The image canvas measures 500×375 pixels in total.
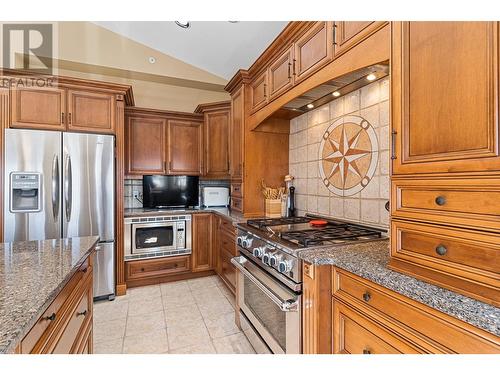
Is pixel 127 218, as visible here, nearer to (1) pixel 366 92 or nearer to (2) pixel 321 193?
(2) pixel 321 193

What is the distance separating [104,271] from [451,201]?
10.1ft

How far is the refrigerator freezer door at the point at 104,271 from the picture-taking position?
268cm

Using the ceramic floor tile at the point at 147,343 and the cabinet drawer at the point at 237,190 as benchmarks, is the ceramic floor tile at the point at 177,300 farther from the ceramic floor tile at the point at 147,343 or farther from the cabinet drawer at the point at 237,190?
the cabinet drawer at the point at 237,190

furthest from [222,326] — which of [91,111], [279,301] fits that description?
[91,111]

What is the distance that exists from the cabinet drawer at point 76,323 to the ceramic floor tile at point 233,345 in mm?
966

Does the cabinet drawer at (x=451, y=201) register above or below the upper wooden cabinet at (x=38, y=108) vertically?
below

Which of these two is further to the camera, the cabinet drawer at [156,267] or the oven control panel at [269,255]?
the cabinet drawer at [156,267]

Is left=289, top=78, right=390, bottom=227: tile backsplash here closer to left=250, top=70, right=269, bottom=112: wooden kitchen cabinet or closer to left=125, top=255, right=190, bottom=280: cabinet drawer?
left=250, top=70, right=269, bottom=112: wooden kitchen cabinet

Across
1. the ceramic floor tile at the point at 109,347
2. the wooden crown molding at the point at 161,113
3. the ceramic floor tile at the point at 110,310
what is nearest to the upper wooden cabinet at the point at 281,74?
the wooden crown molding at the point at 161,113

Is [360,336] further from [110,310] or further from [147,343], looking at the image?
[110,310]

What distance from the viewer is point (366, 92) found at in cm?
178

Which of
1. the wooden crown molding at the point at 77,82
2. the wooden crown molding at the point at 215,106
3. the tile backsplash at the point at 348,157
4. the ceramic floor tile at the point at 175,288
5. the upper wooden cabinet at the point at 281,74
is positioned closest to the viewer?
the tile backsplash at the point at 348,157

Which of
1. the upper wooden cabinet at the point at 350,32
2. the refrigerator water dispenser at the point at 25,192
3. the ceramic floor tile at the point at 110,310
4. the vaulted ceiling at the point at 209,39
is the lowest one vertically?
the ceramic floor tile at the point at 110,310
